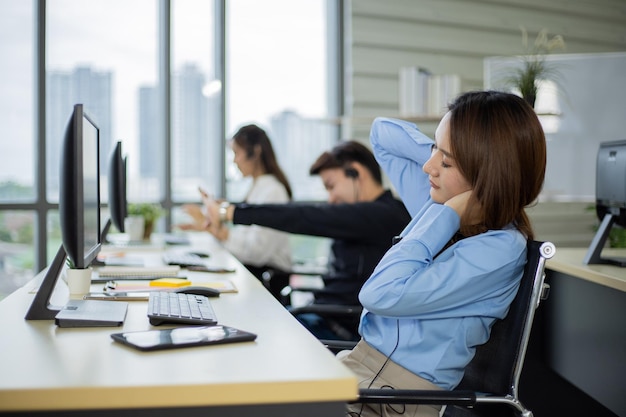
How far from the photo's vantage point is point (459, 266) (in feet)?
4.92

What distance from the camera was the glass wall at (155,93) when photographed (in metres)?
4.53

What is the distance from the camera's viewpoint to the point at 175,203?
16.2ft

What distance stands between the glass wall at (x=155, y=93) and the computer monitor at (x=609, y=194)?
8.14 feet

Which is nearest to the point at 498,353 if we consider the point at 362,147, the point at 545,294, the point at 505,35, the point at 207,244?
the point at 545,294

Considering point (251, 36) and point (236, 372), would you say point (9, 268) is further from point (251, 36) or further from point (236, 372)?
point (236, 372)

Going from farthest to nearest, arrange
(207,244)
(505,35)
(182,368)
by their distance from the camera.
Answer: (505,35)
(207,244)
(182,368)

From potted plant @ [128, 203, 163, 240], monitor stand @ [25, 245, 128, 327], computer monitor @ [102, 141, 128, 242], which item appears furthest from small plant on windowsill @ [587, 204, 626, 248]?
monitor stand @ [25, 245, 128, 327]

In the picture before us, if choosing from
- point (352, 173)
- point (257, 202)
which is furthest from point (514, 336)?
point (257, 202)

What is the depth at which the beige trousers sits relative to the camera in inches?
58.6

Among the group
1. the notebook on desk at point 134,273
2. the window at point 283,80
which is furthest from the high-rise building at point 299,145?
the notebook on desk at point 134,273

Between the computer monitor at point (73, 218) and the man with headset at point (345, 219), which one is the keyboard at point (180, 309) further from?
the man with headset at point (345, 219)

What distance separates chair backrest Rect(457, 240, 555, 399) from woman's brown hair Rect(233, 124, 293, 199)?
248 cm

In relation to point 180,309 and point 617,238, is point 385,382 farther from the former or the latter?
point 617,238

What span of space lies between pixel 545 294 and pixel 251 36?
4032 mm
